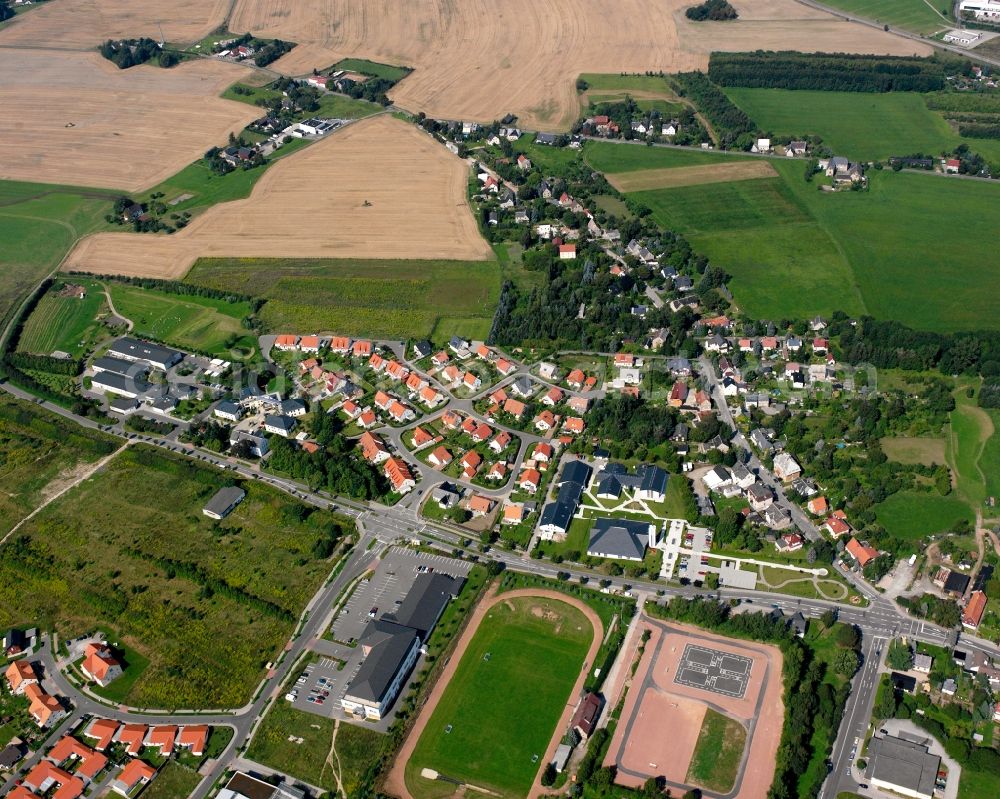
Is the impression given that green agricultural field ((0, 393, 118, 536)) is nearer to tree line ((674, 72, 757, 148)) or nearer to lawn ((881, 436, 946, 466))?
lawn ((881, 436, 946, 466))

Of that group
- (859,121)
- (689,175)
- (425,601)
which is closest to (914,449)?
(425,601)

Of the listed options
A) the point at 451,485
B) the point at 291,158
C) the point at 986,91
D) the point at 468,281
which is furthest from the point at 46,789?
the point at 986,91

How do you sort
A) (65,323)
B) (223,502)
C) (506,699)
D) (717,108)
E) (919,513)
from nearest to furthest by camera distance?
(506,699)
(919,513)
(223,502)
(65,323)
(717,108)

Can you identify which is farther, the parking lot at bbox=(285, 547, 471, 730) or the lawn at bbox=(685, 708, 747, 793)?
the parking lot at bbox=(285, 547, 471, 730)

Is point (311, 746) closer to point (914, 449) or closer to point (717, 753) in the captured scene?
point (717, 753)

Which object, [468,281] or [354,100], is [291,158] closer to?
[354,100]

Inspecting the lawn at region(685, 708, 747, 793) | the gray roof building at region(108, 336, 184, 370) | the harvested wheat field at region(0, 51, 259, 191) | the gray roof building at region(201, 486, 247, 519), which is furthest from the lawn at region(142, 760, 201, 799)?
the harvested wheat field at region(0, 51, 259, 191)
